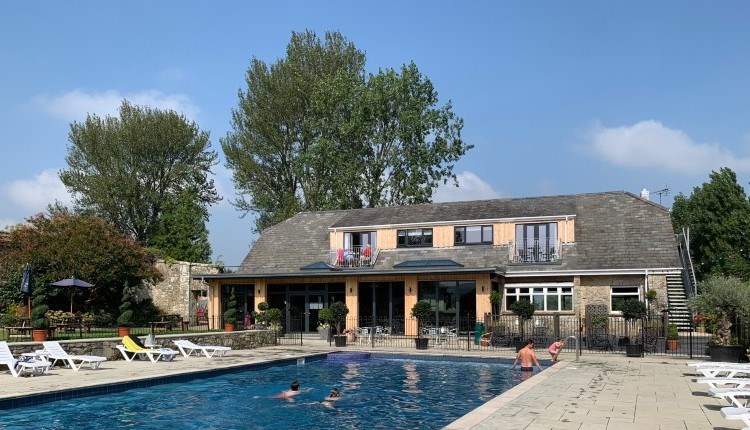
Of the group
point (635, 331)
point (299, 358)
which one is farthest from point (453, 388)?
point (635, 331)

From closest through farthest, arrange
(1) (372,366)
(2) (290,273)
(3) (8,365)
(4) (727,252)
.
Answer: (3) (8,365) < (1) (372,366) < (2) (290,273) < (4) (727,252)

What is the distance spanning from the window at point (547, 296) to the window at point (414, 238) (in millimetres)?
5378

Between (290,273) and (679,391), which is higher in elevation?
(290,273)

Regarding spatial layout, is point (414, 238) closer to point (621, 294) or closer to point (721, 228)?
point (621, 294)

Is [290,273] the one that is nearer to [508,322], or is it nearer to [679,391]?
[508,322]

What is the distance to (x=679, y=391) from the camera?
48.5 ft

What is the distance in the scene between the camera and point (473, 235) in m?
35.5

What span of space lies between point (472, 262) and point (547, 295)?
3870mm

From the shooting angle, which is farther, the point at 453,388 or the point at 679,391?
the point at 453,388

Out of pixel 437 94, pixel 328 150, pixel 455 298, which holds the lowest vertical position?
pixel 455 298

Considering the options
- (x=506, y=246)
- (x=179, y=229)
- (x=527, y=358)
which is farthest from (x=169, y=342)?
(x=179, y=229)

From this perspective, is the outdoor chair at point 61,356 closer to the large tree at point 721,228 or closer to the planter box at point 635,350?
the planter box at point 635,350

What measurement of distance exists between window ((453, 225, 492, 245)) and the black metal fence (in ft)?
15.8

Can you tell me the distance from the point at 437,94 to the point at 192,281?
22132 mm
